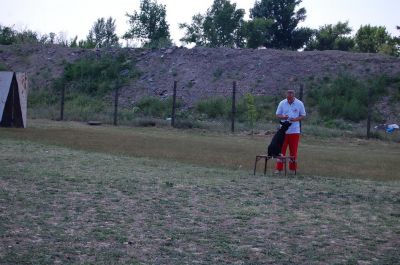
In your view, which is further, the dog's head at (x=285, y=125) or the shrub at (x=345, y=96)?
the shrub at (x=345, y=96)

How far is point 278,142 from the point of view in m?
15.4

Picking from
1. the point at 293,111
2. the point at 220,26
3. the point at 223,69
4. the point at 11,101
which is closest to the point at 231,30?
the point at 220,26

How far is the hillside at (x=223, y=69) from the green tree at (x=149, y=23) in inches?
408

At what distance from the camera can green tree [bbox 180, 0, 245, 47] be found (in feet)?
228

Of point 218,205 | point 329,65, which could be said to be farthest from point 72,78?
point 218,205

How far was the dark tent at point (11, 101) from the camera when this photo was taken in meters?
28.4

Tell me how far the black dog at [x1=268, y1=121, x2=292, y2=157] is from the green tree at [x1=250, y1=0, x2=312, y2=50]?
54417 millimetres

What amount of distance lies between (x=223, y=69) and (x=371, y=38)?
36.3 meters

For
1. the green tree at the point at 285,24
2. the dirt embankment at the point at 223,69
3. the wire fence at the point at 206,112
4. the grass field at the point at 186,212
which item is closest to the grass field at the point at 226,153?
the grass field at the point at 186,212

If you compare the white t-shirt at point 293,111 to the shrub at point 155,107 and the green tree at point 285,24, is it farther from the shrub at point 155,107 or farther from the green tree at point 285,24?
the green tree at point 285,24

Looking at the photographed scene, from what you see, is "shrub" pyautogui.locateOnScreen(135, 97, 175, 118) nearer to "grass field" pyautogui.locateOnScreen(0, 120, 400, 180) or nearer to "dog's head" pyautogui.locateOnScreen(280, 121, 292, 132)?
"grass field" pyautogui.locateOnScreen(0, 120, 400, 180)

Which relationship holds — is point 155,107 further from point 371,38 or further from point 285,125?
point 371,38

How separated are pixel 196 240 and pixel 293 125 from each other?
8.27 m

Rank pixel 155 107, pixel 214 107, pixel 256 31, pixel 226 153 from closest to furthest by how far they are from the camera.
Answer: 1. pixel 226 153
2. pixel 214 107
3. pixel 155 107
4. pixel 256 31
